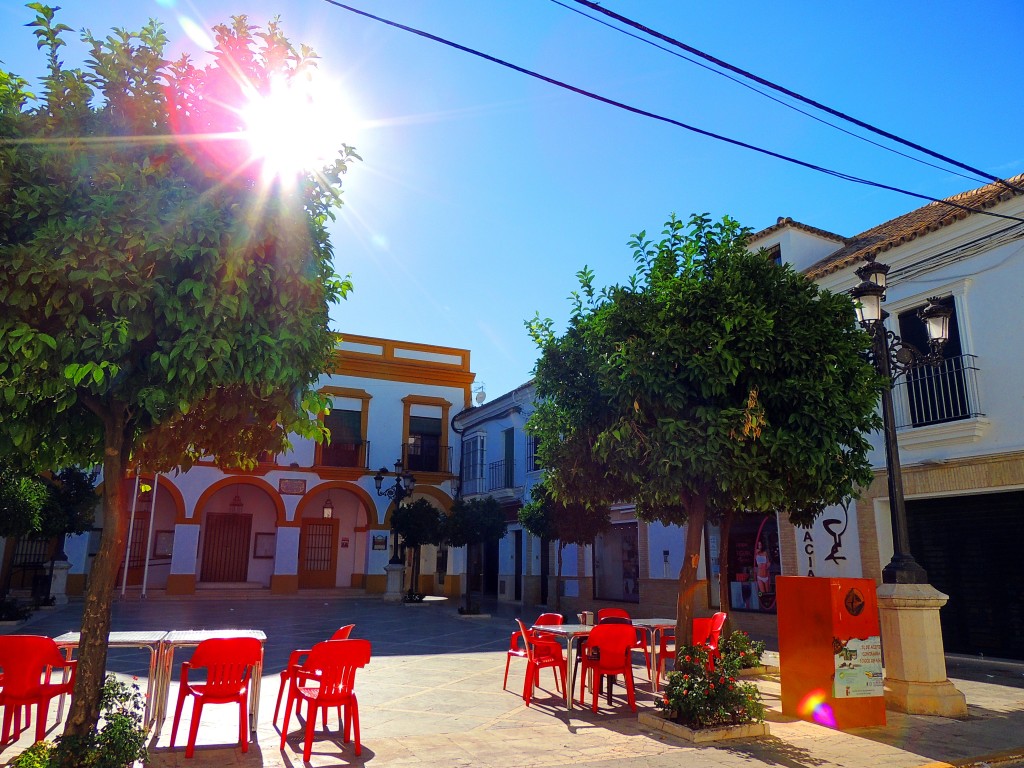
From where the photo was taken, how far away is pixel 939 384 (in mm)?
11445

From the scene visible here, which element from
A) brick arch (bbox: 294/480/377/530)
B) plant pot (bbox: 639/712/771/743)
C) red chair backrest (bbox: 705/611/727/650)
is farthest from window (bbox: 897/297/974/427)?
brick arch (bbox: 294/480/377/530)

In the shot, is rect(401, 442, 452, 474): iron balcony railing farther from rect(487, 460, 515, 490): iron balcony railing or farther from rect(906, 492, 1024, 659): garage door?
rect(906, 492, 1024, 659): garage door

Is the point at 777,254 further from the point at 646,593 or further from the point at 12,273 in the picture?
the point at 12,273

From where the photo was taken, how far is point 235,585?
80.2 feet

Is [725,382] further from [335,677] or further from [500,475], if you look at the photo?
[500,475]

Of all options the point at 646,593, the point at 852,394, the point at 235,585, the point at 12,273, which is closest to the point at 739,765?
the point at 852,394

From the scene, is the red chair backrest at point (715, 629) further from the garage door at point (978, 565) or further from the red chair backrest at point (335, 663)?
the garage door at point (978, 565)

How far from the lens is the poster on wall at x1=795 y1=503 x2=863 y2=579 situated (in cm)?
1249

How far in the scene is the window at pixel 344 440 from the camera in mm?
25781

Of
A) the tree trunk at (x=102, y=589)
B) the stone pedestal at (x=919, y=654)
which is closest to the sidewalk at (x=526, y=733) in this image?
the stone pedestal at (x=919, y=654)

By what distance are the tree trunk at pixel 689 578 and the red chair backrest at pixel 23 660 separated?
5.39 m

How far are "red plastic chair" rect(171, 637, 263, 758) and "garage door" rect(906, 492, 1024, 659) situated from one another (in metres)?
10.2

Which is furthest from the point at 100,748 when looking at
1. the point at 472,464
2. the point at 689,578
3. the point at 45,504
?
the point at 472,464

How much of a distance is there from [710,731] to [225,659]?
401 centimetres
